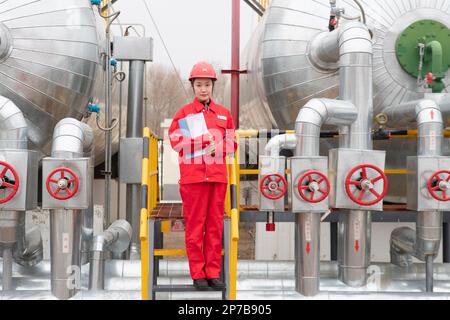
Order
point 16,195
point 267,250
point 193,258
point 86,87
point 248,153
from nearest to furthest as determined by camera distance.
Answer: point 193,258 → point 16,195 → point 86,87 → point 248,153 → point 267,250

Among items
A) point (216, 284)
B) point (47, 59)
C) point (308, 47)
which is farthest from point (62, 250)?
point (308, 47)

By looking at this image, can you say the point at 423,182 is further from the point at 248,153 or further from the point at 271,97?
the point at 248,153

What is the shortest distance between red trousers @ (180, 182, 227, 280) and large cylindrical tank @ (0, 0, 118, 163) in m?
2.44

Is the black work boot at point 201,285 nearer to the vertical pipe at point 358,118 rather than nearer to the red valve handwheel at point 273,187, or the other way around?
the red valve handwheel at point 273,187

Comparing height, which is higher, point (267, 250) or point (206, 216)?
point (206, 216)

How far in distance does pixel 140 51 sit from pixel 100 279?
2930 millimetres

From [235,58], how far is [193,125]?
377 cm

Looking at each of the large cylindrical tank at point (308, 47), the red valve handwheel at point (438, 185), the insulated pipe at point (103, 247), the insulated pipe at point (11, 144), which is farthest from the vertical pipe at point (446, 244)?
the insulated pipe at point (11, 144)

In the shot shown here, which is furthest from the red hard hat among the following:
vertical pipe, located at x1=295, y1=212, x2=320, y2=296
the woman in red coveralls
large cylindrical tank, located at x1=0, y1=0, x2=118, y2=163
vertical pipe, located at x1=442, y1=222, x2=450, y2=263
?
vertical pipe, located at x1=442, y1=222, x2=450, y2=263

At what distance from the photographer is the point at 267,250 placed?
897 cm

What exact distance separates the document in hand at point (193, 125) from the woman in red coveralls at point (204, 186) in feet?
0.04

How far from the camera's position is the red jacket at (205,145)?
163 inches

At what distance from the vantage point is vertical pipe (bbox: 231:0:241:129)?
775 cm

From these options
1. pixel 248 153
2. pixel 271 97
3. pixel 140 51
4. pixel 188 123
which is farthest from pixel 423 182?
pixel 140 51
